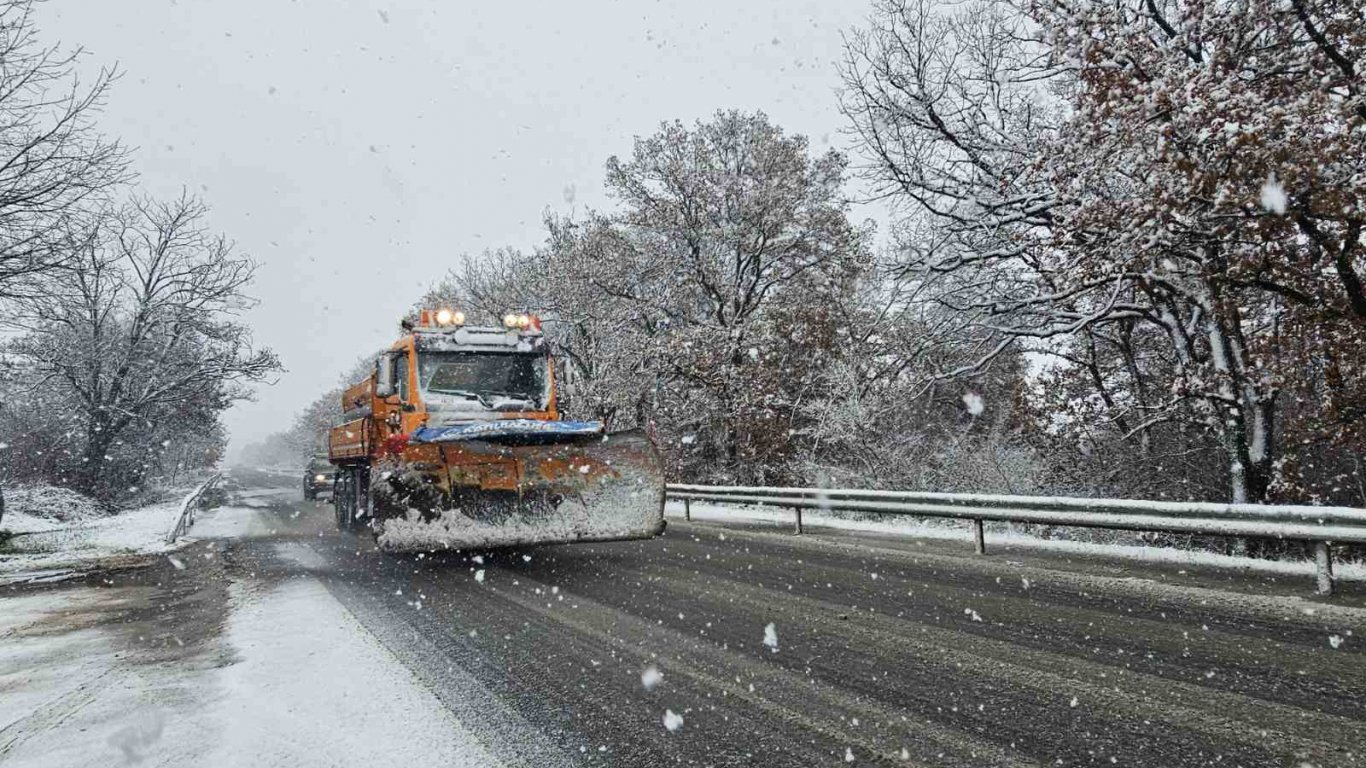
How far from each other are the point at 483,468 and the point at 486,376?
2281mm

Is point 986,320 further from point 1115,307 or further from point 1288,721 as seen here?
point 1288,721

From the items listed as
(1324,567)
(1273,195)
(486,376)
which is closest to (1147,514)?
(1324,567)

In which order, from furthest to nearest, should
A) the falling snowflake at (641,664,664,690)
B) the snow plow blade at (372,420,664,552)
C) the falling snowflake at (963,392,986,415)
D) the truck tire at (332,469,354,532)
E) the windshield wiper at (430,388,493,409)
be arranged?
the falling snowflake at (963,392,986,415) < the truck tire at (332,469,354,532) < the windshield wiper at (430,388,493,409) < the snow plow blade at (372,420,664,552) < the falling snowflake at (641,664,664,690)

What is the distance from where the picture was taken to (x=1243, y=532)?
6.07m

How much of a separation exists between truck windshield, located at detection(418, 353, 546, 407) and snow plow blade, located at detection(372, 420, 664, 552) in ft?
5.96

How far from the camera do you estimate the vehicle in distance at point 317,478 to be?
82.3ft

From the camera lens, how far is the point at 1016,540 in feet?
30.7

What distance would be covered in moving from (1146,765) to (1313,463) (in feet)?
36.9

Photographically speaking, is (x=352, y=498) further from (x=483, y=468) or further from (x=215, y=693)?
(x=215, y=693)

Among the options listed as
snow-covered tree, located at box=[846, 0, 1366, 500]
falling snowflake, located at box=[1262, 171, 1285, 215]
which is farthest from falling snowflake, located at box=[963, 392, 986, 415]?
falling snowflake, located at box=[1262, 171, 1285, 215]

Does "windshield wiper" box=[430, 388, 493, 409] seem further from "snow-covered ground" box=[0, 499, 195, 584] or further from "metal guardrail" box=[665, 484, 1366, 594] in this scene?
"snow-covered ground" box=[0, 499, 195, 584]

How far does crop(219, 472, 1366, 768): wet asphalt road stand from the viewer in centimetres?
306

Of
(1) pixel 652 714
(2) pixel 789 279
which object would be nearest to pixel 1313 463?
(1) pixel 652 714

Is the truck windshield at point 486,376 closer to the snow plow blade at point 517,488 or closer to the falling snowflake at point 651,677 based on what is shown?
the snow plow blade at point 517,488
